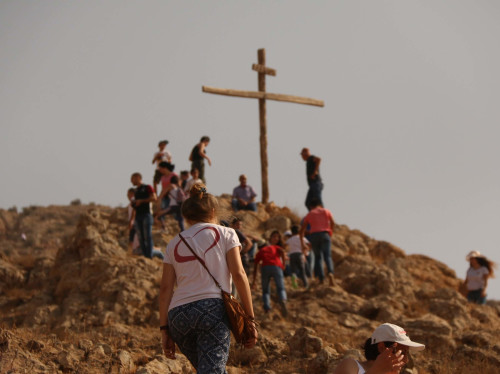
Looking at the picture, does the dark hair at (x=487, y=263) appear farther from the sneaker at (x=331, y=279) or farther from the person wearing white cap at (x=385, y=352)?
the person wearing white cap at (x=385, y=352)

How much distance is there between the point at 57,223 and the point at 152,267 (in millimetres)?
28367

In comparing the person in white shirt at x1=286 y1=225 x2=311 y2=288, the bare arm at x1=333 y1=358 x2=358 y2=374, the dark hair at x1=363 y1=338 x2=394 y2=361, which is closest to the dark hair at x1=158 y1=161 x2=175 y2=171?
the person in white shirt at x1=286 y1=225 x2=311 y2=288

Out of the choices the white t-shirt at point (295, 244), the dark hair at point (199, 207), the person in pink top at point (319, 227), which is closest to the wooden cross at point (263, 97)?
the white t-shirt at point (295, 244)

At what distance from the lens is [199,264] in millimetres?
5305

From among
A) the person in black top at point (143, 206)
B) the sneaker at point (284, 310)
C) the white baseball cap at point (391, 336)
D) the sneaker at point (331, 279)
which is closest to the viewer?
the white baseball cap at point (391, 336)

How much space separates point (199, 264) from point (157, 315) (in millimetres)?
8814

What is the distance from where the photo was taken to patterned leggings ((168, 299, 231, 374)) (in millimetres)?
5145

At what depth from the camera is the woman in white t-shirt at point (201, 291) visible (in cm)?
517

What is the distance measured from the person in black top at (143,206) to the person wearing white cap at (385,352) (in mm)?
9223

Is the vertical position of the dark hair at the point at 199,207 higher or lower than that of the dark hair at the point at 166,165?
lower

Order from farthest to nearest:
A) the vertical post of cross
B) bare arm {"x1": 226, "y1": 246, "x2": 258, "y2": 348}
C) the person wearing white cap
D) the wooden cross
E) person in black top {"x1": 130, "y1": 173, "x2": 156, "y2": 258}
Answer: the vertical post of cross → the wooden cross → person in black top {"x1": 130, "y1": 173, "x2": 156, "y2": 258} → bare arm {"x1": 226, "y1": 246, "x2": 258, "y2": 348} → the person wearing white cap

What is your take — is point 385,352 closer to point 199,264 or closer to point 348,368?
point 348,368

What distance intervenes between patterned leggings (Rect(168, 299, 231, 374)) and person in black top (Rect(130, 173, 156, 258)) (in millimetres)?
8797

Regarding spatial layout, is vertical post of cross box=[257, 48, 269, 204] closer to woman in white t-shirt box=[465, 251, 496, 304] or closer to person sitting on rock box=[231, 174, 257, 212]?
person sitting on rock box=[231, 174, 257, 212]
